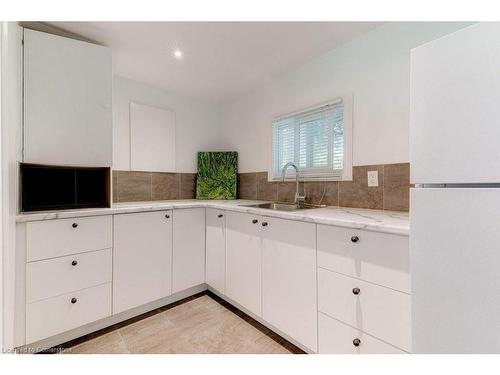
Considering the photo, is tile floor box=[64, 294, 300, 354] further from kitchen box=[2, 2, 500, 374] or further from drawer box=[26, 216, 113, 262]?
drawer box=[26, 216, 113, 262]

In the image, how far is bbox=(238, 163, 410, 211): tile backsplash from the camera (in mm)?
1410

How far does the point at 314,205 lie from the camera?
1.90m

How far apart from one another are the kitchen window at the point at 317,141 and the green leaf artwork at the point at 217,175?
2.05ft

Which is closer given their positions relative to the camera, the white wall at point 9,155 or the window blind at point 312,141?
the white wall at point 9,155

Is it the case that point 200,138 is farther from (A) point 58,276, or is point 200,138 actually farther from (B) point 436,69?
(B) point 436,69

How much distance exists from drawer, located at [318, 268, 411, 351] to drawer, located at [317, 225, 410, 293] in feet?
0.13

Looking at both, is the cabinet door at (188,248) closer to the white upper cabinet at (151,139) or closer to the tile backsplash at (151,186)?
the tile backsplash at (151,186)

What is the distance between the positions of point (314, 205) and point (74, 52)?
213cm

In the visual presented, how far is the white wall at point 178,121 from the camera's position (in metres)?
2.22

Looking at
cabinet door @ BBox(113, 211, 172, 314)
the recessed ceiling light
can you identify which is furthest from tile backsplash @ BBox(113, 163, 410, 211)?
the recessed ceiling light

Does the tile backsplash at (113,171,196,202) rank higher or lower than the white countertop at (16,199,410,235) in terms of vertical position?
higher

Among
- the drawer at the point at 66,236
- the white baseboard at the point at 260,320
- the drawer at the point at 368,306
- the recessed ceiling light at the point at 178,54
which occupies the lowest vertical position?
the white baseboard at the point at 260,320

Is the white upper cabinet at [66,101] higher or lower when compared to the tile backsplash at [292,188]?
higher

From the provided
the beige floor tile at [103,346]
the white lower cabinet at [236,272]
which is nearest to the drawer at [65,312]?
the white lower cabinet at [236,272]
